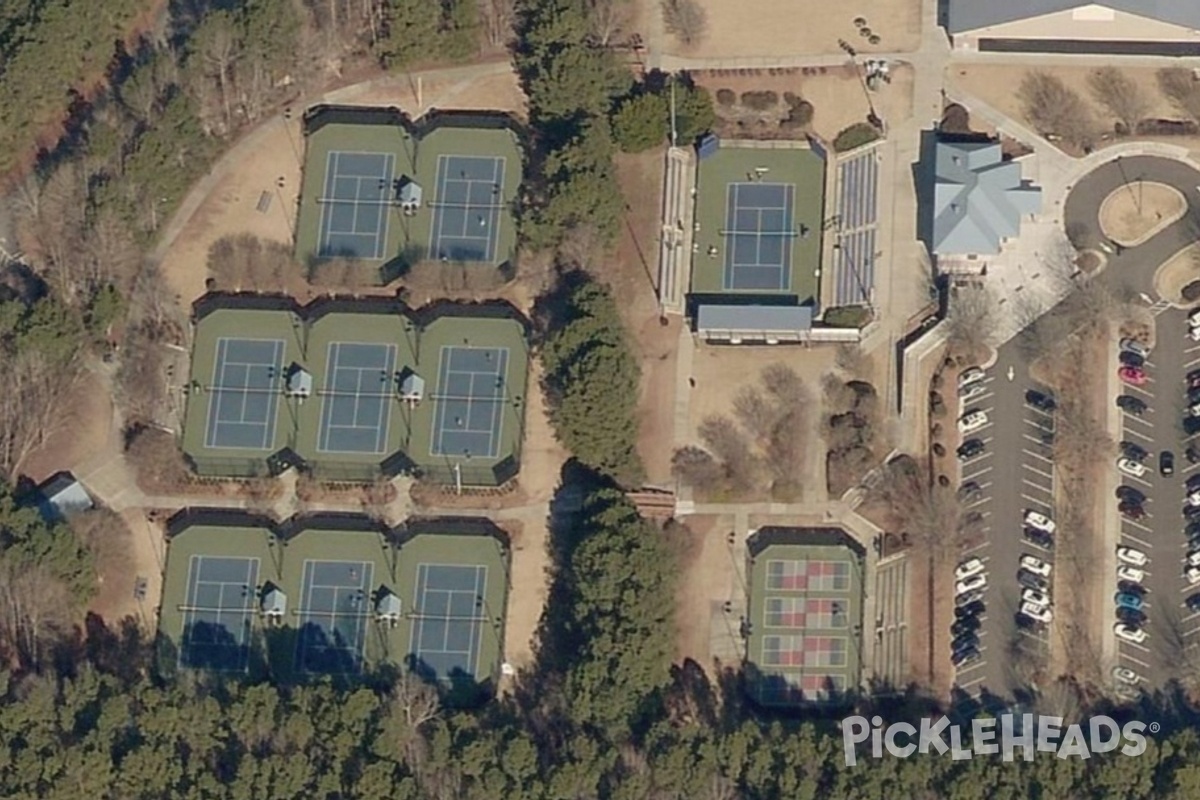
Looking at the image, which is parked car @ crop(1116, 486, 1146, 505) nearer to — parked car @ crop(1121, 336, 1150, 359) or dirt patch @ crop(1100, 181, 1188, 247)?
parked car @ crop(1121, 336, 1150, 359)

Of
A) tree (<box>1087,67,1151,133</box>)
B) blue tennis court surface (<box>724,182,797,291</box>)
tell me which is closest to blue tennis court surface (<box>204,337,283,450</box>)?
blue tennis court surface (<box>724,182,797,291</box>)

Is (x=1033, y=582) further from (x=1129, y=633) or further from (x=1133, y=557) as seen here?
(x=1129, y=633)

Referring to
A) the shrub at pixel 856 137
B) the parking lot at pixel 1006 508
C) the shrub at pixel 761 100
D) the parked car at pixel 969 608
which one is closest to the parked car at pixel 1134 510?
the parking lot at pixel 1006 508

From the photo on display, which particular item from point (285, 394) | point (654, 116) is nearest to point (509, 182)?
point (654, 116)

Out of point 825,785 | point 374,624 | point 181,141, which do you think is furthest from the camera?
point 181,141

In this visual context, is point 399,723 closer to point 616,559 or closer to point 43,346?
point 616,559

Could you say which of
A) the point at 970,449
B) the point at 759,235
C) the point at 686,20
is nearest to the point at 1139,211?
the point at 970,449

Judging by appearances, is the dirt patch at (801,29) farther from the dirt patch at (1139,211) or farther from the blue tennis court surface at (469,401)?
the blue tennis court surface at (469,401)
